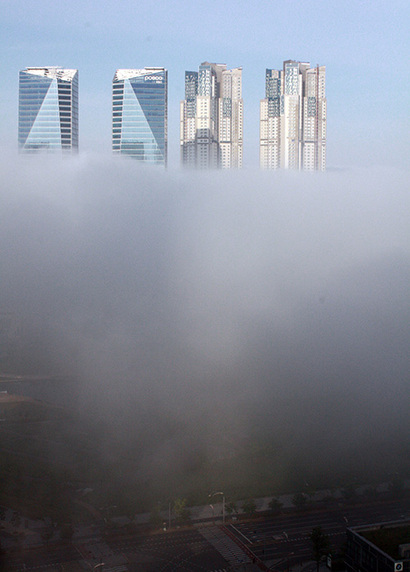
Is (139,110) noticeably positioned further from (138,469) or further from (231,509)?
(231,509)

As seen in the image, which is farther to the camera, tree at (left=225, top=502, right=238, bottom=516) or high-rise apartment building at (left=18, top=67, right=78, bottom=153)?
high-rise apartment building at (left=18, top=67, right=78, bottom=153)

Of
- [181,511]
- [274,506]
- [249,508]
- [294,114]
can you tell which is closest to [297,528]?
[274,506]

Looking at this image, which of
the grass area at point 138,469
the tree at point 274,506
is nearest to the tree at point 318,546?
the tree at point 274,506

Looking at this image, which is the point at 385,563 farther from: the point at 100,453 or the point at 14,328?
the point at 14,328

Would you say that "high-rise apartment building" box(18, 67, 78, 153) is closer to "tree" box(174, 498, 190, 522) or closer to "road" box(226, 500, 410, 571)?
"tree" box(174, 498, 190, 522)

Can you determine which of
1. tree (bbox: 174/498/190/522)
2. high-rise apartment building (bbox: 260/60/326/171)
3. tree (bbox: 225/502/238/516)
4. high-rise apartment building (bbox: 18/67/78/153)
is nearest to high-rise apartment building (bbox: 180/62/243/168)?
high-rise apartment building (bbox: 260/60/326/171)

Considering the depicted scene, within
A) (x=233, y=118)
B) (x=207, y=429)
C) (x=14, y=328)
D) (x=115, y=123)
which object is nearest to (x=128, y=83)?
(x=115, y=123)

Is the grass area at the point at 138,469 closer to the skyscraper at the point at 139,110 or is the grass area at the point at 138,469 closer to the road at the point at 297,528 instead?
the road at the point at 297,528
